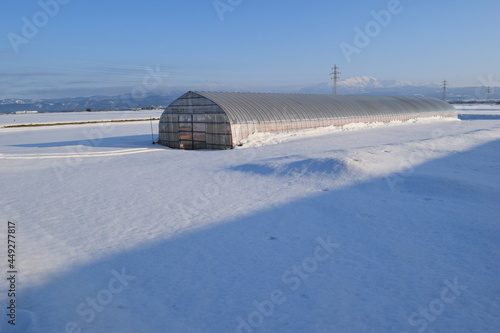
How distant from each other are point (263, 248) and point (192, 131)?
1975 cm

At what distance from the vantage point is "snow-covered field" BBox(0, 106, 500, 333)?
245 inches

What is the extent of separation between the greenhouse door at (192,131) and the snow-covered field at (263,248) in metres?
9.35

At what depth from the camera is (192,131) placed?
2739 cm

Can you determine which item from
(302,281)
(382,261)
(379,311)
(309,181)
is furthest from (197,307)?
(309,181)

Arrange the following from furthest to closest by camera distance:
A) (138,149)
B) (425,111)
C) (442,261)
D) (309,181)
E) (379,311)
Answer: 1. (425,111)
2. (138,149)
3. (309,181)
4. (442,261)
5. (379,311)

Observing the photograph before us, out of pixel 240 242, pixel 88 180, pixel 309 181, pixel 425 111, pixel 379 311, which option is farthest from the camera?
pixel 425 111

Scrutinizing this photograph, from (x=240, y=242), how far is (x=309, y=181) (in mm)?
6569

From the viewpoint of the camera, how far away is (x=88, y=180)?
55.3 feet

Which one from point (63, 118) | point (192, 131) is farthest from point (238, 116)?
point (63, 118)

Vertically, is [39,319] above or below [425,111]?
below

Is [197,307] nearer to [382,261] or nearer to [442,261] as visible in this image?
[382,261]

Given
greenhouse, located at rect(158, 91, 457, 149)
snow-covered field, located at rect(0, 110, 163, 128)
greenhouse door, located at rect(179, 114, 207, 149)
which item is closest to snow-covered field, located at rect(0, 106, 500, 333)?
greenhouse, located at rect(158, 91, 457, 149)

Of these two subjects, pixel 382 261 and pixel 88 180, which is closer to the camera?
pixel 382 261

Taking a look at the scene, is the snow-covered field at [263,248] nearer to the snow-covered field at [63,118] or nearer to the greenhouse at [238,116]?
the greenhouse at [238,116]
